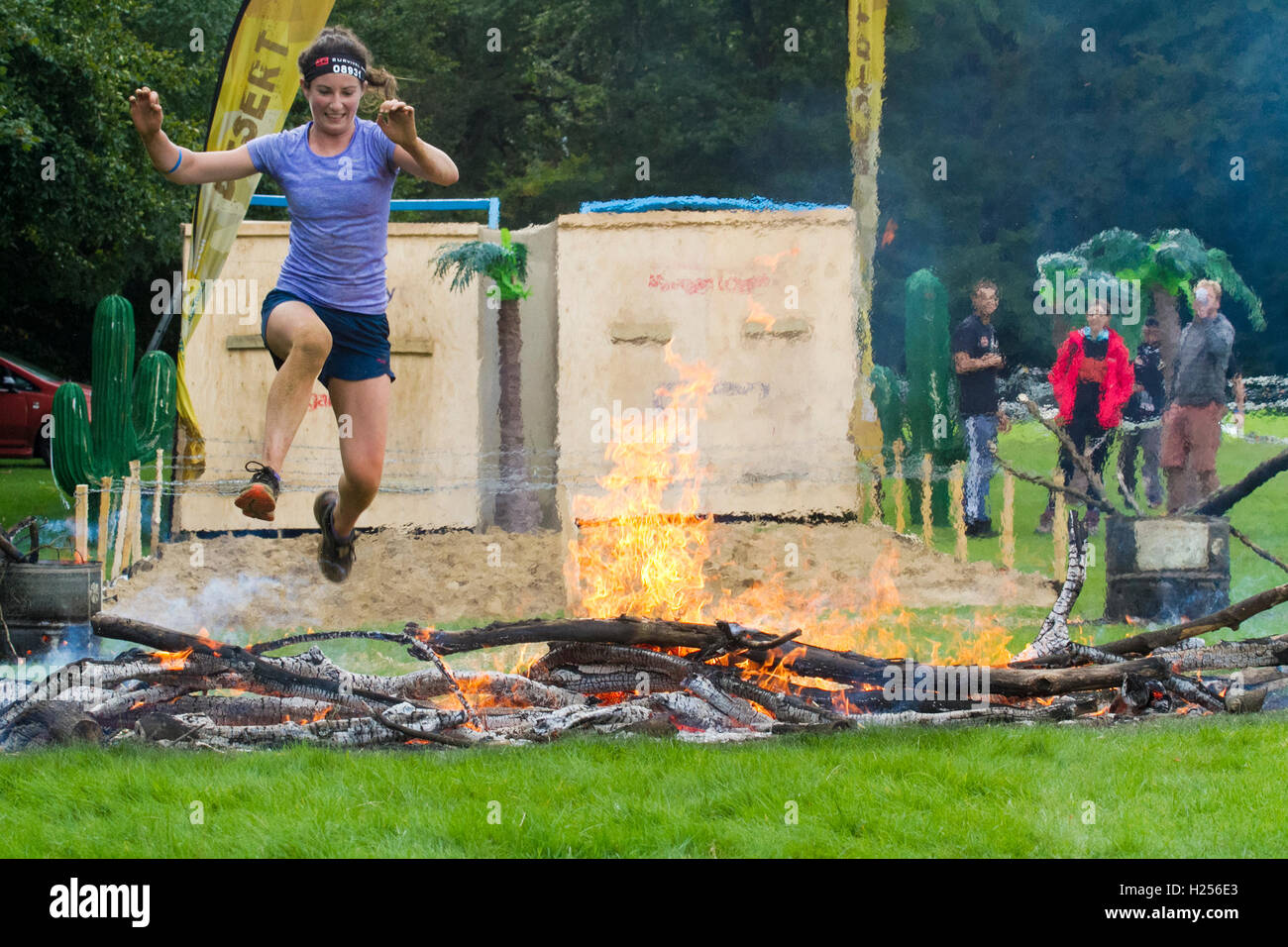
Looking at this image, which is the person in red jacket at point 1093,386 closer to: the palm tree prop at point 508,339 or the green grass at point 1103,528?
the green grass at point 1103,528

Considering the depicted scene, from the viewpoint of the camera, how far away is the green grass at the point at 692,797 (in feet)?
14.0

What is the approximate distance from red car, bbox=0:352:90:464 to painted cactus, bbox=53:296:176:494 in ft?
29.0

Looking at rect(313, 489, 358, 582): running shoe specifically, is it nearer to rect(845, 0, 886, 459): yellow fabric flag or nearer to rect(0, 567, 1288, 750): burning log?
rect(0, 567, 1288, 750): burning log

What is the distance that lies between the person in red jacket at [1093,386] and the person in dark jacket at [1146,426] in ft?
0.54

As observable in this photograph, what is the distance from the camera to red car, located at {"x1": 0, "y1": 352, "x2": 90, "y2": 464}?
14.9 meters

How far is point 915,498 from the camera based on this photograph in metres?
9.17

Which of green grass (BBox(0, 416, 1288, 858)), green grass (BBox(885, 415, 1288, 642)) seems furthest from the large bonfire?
green grass (BBox(885, 415, 1288, 642))

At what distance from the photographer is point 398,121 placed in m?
5.28

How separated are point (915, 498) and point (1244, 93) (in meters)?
5.04

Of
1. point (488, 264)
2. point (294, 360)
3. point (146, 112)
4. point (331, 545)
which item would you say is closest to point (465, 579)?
point (331, 545)

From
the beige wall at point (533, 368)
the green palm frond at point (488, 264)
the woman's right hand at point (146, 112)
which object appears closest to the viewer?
the woman's right hand at point (146, 112)

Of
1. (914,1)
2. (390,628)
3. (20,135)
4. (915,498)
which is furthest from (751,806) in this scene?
(914,1)

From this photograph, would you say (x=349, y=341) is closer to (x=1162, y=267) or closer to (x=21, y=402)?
(x=1162, y=267)

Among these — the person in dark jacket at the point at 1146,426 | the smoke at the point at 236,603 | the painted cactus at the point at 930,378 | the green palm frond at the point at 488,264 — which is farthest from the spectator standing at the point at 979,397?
the smoke at the point at 236,603
